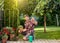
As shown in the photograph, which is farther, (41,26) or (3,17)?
(41,26)

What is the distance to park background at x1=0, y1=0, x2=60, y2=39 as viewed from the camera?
41.8 feet

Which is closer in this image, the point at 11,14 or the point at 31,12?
the point at 11,14

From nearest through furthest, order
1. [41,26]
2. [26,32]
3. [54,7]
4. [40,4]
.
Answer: [26,32] < [40,4] < [54,7] < [41,26]

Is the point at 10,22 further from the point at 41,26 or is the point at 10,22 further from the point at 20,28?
the point at 41,26

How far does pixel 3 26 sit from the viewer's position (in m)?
12.5

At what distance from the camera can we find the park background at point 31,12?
12.7m

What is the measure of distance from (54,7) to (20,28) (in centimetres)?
403

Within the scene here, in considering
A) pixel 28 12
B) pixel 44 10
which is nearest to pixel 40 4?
pixel 44 10

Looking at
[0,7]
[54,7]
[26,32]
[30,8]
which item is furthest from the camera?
[30,8]

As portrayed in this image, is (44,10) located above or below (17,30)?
above

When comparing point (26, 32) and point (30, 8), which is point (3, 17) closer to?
point (26, 32)

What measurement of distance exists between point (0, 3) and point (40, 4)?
2.41m

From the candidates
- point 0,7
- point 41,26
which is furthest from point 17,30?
point 41,26

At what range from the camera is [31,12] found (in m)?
16.9
